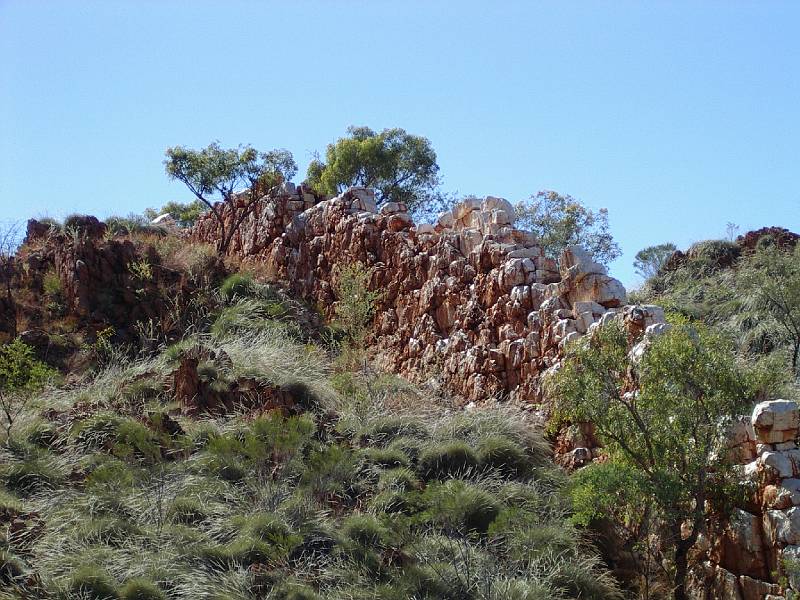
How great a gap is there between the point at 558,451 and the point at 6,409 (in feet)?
22.3

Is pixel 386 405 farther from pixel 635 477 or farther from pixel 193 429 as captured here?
pixel 635 477

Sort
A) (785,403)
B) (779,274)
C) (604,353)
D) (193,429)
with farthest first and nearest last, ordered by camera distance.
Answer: (779,274), (193,429), (604,353), (785,403)

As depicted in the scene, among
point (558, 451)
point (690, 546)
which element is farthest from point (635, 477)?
point (558, 451)

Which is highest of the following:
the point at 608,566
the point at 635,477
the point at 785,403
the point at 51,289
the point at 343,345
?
the point at 51,289

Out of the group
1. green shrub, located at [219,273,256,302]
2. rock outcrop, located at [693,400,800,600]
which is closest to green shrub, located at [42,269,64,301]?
green shrub, located at [219,273,256,302]

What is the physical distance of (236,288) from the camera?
17797 mm

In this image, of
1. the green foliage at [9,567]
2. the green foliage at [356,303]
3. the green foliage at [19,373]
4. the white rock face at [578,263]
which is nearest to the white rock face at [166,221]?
the green foliage at [356,303]

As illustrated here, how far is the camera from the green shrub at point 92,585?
934 centimetres

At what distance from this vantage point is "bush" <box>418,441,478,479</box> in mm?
12156

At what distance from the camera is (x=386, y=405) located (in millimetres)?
13680

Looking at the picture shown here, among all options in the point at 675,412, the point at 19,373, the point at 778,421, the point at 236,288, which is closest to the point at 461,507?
the point at 675,412

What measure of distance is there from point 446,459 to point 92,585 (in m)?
4.47

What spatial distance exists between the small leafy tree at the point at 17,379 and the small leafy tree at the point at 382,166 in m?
14.9

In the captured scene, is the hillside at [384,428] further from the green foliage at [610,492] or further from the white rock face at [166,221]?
the white rock face at [166,221]
